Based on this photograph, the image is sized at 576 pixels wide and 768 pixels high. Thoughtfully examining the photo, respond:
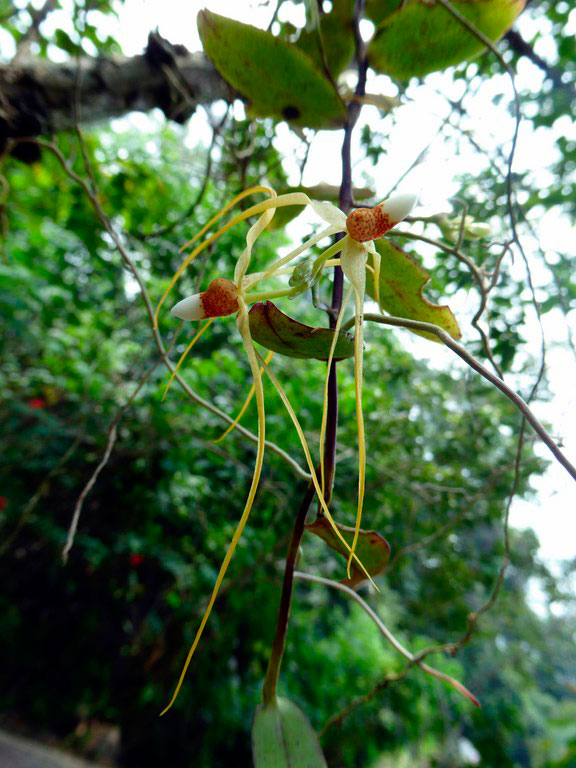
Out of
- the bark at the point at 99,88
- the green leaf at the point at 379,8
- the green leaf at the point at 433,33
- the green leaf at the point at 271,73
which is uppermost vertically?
the bark at the point at 99,88

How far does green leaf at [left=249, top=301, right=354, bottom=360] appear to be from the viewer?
196 millimetres

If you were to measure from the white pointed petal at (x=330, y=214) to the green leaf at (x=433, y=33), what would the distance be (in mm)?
193

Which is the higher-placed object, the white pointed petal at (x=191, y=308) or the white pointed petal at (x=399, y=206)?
the white pointed petal at (x=399, y=206)

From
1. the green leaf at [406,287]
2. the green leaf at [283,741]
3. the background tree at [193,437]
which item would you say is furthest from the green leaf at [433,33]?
the green leaf at [283,741]

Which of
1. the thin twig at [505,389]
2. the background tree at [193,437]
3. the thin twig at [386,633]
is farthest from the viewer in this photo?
the background tree at [193,437]

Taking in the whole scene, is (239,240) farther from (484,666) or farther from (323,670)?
(484,666)

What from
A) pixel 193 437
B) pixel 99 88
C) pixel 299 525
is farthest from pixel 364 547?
pixel 99 88

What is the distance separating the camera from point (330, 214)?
0.69 feet

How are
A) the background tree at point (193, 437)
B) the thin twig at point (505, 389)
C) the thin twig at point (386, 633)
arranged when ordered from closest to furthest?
the thin twig at point (505, 389)
the thin twig at point (386, 633)
the background tree at point (193, 437)

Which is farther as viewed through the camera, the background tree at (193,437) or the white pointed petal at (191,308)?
the background tree at (193,437)

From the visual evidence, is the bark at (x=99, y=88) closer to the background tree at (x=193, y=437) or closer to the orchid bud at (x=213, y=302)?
the background tree at (x=193, y=437)

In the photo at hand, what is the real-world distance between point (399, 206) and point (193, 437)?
2.06 feet

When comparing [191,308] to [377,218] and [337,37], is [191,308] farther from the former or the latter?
[337,37]

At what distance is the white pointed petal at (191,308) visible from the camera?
0.22 metres
